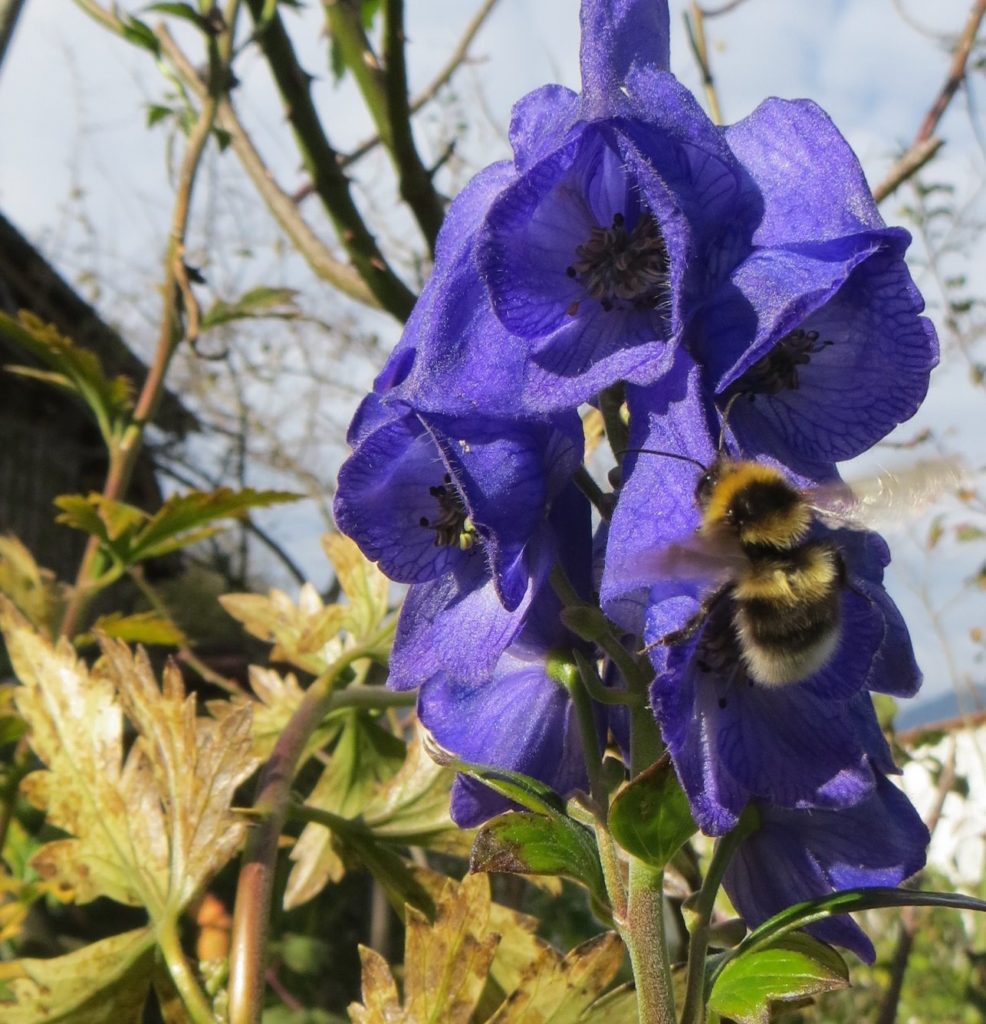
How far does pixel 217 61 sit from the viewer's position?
169 centimetres

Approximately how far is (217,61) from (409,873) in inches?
47.1

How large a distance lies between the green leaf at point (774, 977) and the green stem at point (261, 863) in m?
0.34

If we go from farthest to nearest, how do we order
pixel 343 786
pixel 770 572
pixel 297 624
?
pixel 297 624, pixel 343 786, pixel 770 572

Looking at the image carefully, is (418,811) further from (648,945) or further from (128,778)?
(648,945)

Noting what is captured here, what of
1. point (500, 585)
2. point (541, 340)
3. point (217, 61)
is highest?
point (217, 61)

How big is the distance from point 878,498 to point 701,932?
334mm

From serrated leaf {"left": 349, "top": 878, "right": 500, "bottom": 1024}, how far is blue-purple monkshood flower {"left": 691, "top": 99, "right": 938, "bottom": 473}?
40 centimetres

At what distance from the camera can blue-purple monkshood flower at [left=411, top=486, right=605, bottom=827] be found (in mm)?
841

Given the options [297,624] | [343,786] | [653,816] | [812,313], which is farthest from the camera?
[297,624]

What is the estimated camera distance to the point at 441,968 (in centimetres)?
85

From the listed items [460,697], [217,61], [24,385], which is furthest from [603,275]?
[24,385]

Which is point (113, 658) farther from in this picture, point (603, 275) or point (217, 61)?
point (217, 61)

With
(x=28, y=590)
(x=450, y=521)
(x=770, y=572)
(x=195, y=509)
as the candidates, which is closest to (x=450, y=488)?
(x=450, y=521)

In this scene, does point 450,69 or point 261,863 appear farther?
point 450,69
